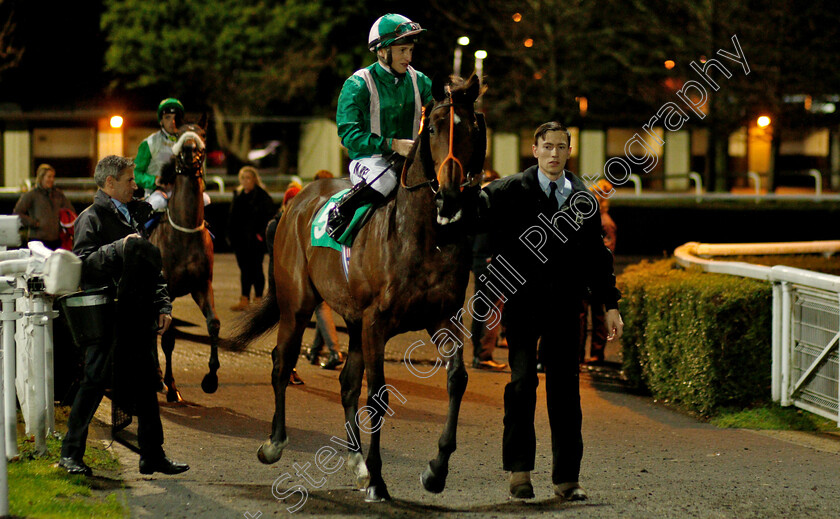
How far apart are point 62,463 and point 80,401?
0.36 metres

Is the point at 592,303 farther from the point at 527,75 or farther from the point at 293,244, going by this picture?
Answer: the point at 527,75

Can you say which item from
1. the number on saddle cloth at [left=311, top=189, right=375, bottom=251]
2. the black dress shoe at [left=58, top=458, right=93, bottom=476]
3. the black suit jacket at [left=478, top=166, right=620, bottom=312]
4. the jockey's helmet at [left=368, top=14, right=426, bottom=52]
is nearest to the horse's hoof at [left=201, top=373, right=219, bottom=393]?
the number on saddle cloth at [left=311, top=189, right=375, bottom=251]

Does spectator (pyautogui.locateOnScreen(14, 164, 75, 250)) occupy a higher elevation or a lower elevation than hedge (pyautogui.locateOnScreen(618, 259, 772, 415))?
higher

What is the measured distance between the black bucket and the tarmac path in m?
0.86

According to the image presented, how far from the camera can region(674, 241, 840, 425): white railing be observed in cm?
720

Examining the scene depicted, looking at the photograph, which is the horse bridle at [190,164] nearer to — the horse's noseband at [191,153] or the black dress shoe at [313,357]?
the horse's noseband at [191,153]

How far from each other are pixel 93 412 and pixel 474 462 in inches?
Result: 90.9

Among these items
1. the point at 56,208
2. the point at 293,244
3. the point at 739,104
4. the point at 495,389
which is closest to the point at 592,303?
the point at 495,389

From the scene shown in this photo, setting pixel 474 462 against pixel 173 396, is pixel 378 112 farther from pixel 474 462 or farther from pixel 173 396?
pixel 173 396

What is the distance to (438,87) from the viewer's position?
5348 mm

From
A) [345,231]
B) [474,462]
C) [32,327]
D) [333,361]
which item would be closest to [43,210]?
[333,361]

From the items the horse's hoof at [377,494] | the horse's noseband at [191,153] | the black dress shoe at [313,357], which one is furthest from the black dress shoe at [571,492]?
the black dress shoe at [313,357]

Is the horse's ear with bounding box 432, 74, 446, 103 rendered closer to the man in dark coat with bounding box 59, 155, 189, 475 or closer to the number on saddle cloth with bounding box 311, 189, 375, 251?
the number on saddle cloth with bounding box 311, 189, 375, 251

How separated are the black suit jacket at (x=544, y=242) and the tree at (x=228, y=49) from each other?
1178 inches
